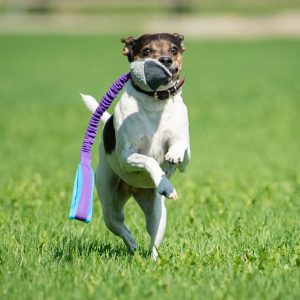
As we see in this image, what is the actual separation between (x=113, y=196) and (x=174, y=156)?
110cm

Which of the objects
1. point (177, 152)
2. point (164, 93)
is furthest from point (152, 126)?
point (177, 152)

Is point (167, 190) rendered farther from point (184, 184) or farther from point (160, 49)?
point (184, 184)

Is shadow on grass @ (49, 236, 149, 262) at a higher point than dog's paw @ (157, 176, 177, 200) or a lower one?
lower

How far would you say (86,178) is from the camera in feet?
18.8

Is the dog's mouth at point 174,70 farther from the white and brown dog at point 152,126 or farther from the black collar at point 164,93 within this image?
the black collar at point 164,93

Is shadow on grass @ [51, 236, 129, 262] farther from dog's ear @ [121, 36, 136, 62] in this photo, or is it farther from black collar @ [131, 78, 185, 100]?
dog's ear @ [121, 36, 136, 62]

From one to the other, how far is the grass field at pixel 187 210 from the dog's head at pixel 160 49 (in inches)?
54.8

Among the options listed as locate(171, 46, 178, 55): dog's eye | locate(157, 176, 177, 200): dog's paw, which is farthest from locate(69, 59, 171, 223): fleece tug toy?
locate(157, 176, 177, 200): dog's paw

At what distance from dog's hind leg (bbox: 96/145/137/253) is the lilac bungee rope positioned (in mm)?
314

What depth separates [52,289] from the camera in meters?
4.60

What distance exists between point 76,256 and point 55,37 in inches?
1696

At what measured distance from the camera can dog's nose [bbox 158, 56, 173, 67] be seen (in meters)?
5.51

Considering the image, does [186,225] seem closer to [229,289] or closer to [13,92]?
[229,289]

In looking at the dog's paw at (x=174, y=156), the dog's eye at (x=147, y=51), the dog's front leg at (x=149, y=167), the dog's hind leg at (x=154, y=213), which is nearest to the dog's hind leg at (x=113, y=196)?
the dog's hind leg at (x=154, y=213)
